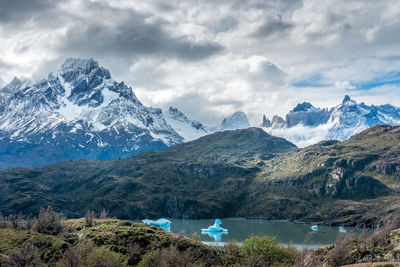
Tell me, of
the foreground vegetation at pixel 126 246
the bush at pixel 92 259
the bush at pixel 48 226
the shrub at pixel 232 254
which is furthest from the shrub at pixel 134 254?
the bush at pixel 48 226

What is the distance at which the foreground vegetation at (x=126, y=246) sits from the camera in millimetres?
94812

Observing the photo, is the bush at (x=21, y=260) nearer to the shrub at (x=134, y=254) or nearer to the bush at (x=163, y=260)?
the bush at (x=163, y=260)

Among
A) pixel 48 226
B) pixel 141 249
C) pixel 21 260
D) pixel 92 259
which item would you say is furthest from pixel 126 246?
pixel 21 260

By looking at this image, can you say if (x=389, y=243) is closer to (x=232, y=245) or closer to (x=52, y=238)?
(x=232, y=245)

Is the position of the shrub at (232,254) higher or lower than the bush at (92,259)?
lower

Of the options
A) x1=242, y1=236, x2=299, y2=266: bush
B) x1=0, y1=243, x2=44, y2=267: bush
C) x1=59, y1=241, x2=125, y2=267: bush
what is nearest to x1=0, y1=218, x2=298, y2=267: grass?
x1=242, y1=236, x2=299, y2=266: bush

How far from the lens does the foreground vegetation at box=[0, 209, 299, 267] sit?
94.8 m

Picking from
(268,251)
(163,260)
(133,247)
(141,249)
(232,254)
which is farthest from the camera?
(232,254)

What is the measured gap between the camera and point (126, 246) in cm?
11181

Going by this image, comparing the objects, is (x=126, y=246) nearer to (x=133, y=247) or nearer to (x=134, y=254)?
(x=133, y=247)

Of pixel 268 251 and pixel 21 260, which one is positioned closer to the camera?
pixel 21 260

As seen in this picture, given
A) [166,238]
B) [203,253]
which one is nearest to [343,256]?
[203,253]

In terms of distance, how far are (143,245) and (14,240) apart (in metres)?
33.7

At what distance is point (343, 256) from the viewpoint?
91.2m
